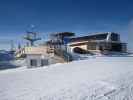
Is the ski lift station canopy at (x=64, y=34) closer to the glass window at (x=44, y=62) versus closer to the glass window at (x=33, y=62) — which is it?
the glass window at (x=44, y=62)

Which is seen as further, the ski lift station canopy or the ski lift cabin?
the ski lift station canopy

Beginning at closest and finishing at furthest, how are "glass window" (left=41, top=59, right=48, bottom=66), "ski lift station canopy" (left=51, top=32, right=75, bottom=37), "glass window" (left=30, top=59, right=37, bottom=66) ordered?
1. "glass window" (left=30, top=59, right=37, bottom=66)
2. "glass window" (left=41, top=59, right=48, bottom=66)
3. "ski lift station canopy" (left=51, top=32, right=75, bottom=37)

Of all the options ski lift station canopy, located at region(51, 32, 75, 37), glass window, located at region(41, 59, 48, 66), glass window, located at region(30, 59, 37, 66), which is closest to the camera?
glass window, located at region(30, 59, 37, 66)

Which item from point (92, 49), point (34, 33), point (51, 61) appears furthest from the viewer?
point (92, 49)

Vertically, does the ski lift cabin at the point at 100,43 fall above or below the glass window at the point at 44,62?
above

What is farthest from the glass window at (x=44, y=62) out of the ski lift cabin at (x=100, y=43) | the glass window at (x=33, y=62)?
the ski lift cabin at (x=100, y=43)

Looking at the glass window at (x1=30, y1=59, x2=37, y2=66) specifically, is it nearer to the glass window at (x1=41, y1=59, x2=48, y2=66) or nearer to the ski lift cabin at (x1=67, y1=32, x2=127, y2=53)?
the glass window at (x1=41, y1=59, x2=48, y2=66)

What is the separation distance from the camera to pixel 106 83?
711 cm

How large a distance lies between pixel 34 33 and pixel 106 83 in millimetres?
25928

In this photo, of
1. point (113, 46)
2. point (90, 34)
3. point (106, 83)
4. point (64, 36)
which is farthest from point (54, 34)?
point (106, 83)

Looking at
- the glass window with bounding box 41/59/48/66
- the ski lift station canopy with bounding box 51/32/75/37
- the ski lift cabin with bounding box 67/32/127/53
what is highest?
the ski lift station canopy with bounding box 51/32/75/37

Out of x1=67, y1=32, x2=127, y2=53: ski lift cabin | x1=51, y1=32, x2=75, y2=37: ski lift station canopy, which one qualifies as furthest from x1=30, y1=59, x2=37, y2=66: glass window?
x1=51, y1=32, x2=75, y2=37: ski lift station canopy

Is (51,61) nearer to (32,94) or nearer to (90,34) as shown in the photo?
(32,94)

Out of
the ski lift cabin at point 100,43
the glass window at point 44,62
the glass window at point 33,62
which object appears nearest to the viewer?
the glass window at point 33,62
